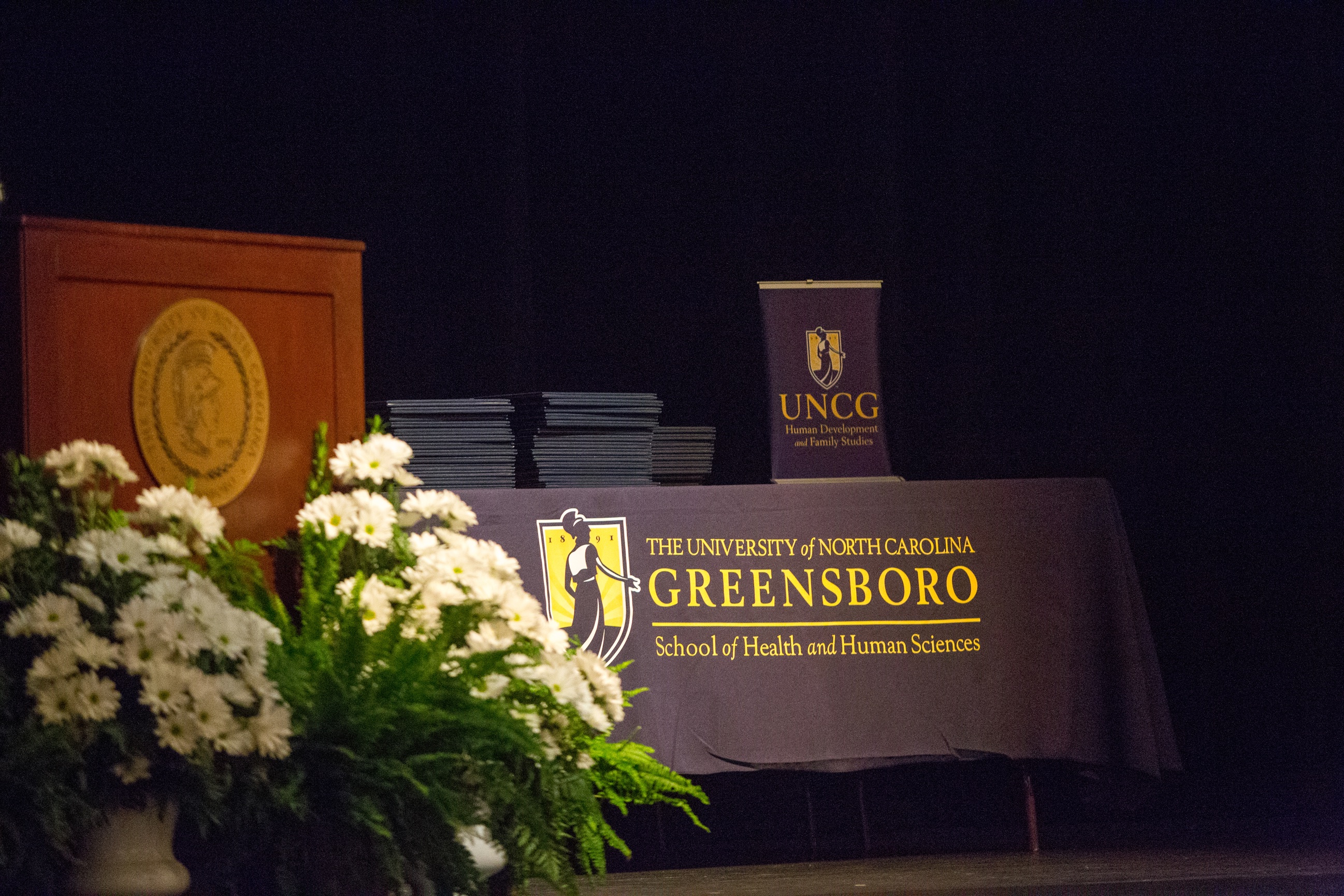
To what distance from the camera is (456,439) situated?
3.52 m

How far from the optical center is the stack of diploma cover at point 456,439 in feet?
11.5

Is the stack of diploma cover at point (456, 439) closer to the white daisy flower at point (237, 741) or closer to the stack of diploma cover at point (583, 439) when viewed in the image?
the stack of diploma cover at point (583, 439)

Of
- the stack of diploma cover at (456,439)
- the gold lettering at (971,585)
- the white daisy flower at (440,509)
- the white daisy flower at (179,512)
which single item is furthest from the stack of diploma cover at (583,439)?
the white daisy flower at (179,512)

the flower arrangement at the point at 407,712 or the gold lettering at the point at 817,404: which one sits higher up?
the gold lettering at the point at 817,404

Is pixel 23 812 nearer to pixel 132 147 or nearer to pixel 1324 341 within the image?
pixel 132 147

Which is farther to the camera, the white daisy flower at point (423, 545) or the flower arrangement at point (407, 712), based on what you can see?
the white daisy flower at point (423, 545)

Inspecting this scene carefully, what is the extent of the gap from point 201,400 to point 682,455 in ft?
7.62

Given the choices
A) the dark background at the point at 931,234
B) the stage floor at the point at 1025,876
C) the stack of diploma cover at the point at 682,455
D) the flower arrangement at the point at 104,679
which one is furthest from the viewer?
the dark background at the point at 931,234

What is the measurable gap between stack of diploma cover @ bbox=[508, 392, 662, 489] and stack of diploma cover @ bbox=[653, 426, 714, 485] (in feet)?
0.38

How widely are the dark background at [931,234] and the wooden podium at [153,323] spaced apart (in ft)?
9.01

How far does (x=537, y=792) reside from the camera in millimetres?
1481

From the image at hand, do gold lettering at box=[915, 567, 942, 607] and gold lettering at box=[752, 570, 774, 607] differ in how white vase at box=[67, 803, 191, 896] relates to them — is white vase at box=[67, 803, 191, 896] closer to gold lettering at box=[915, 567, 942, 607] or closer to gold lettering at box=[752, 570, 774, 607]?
gold lettering at box=[752, 570, 774, 607]

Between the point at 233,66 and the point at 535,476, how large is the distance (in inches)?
64.3

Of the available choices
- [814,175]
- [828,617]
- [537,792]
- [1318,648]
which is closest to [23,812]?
[537,792]
